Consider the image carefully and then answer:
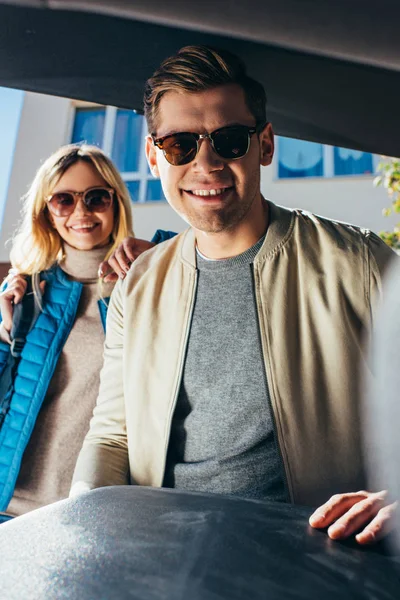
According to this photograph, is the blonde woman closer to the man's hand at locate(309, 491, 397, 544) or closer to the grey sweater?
the grey sweater

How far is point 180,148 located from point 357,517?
1027 millimetres

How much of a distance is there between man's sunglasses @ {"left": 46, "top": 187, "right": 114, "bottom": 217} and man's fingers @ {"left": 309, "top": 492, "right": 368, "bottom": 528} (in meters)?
1.69

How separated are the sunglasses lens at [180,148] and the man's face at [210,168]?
2cm

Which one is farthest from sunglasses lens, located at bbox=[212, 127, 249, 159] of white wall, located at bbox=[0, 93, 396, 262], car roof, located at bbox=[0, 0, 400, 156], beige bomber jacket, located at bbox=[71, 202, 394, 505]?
white wall, located at bbox=[0, 93, 396, 262]

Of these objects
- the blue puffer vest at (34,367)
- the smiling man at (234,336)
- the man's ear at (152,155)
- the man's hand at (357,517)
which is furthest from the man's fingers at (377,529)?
the blue puffer vest at (34,367)

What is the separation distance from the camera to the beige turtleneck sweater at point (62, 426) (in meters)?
2.09

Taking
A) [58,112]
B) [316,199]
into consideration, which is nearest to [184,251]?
[316,199]

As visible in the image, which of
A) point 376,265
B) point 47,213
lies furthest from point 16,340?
point 376,265

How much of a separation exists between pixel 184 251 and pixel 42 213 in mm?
885

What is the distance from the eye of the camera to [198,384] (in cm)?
160

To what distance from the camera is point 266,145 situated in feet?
5.73

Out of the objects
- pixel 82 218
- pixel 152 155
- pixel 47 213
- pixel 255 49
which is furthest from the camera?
pixel 47 213

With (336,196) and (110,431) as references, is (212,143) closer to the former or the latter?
(110,431)

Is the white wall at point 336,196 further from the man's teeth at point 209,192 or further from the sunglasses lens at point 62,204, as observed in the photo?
the man's teeth at point 209,192
